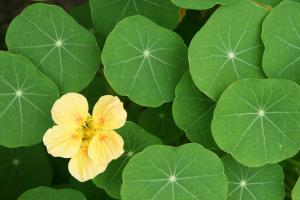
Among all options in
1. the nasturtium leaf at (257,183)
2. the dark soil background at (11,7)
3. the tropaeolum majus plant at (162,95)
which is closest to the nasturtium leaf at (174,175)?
the tropaeolum majus plant at (162,95)

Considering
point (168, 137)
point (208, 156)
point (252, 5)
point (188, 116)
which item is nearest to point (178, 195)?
point (208, 156)

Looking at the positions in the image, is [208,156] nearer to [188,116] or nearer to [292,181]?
[188,116]

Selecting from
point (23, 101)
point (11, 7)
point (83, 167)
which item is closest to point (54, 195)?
point (83, 167)

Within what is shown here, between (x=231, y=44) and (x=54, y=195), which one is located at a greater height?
(x=231, y=44)

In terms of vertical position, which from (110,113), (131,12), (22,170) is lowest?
(22,170)

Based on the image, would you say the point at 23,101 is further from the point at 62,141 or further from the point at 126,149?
the point at 126,149
